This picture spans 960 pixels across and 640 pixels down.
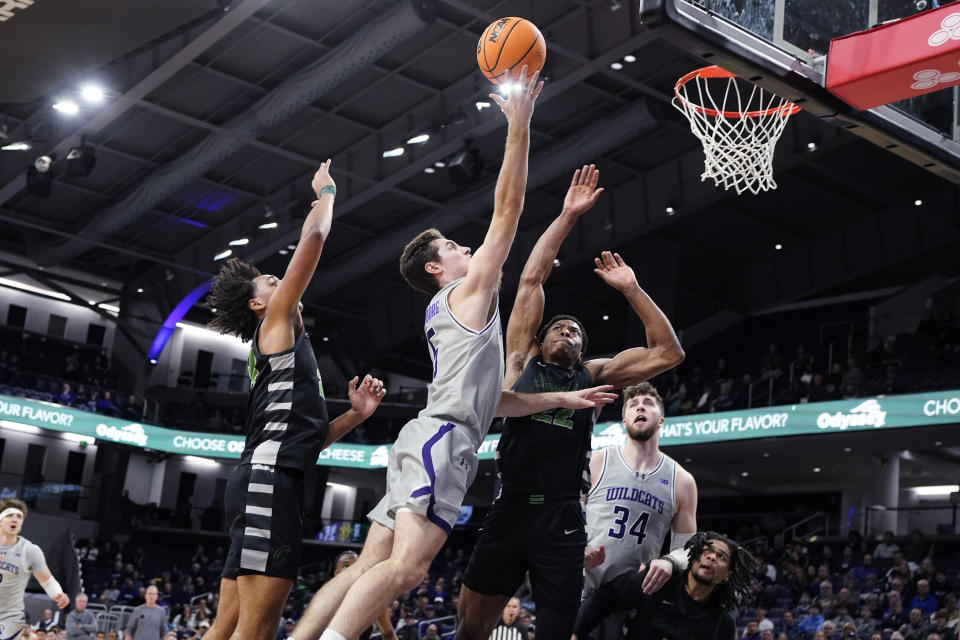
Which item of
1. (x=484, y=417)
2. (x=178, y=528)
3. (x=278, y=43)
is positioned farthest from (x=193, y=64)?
(x=484, y=417)

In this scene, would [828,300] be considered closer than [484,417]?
No

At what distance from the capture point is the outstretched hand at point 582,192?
5379mm

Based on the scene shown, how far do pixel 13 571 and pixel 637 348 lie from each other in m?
5.51

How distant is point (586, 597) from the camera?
6020mm

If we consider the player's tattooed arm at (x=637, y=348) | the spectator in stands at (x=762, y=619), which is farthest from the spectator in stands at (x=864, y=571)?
the player's tattooed arm at (x=637, y=348)

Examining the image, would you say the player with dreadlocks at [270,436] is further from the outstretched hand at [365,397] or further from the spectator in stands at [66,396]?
the spectator in stands at [66,396]

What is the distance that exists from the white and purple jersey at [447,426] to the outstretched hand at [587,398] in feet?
0.99

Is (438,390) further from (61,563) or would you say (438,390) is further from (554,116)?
(61,563)

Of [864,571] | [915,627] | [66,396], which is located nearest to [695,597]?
[915,627]

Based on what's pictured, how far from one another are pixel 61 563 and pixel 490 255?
28.5 meters

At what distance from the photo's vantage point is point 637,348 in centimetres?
549

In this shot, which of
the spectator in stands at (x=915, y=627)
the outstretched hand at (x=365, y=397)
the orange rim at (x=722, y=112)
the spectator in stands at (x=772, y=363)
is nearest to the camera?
the outstretched hand at (x=365, y=397)

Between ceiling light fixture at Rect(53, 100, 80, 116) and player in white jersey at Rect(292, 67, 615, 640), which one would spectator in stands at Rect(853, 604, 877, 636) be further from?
ceiling light fixture at Rect(53, 100, 80, 116)

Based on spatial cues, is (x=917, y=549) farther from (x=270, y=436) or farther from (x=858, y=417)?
(x=270, y=436)
